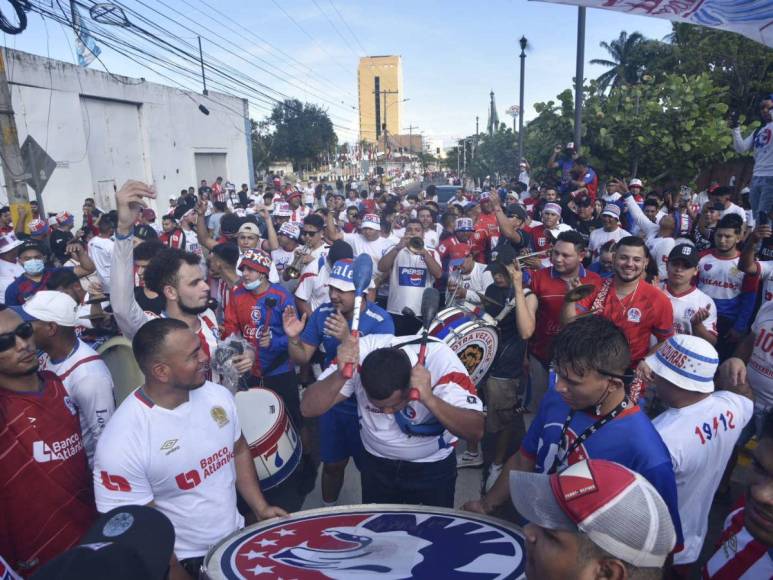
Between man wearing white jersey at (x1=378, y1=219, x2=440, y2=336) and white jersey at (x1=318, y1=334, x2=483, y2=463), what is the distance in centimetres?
333

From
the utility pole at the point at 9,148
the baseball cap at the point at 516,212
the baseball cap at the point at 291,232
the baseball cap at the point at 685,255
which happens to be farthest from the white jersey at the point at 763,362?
the utility pole at the point at 9,148

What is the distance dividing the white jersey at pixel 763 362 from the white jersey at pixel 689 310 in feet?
2.18

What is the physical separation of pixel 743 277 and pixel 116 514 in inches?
237

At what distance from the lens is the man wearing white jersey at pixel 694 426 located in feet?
9.10

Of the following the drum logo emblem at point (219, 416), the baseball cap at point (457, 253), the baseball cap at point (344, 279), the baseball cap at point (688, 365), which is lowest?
the drum logo emblem at point (219, 416)

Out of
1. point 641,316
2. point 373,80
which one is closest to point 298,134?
point 641,316

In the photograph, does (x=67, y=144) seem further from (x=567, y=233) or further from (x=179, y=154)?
(x=567, y=233)

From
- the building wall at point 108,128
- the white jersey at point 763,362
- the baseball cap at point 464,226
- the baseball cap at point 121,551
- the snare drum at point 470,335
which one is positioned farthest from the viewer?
the building wall at point 108,128

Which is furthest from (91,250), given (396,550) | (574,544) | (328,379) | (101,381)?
(574,544)

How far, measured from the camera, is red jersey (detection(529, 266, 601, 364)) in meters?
4.84

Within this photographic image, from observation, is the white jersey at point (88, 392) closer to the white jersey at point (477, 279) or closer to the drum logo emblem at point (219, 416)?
the drum logo emblem at point (219, 416)

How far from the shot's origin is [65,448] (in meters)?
2.68

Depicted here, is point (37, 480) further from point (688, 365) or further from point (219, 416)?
point (688, 365)

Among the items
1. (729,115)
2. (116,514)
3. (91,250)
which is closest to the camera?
(116,514)
